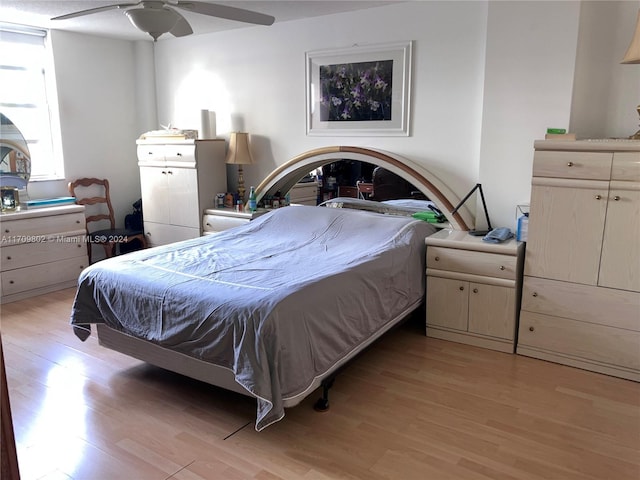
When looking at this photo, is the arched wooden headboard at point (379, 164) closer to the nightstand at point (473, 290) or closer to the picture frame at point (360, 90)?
the picture frame at point (360, 90)

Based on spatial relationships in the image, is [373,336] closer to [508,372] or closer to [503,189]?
[508,372]

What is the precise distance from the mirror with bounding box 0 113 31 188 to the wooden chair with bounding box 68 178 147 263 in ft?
1.52

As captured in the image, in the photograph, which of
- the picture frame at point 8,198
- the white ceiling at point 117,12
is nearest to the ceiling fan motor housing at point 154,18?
the white ceiling at point 117,12

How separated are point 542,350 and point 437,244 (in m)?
0.91

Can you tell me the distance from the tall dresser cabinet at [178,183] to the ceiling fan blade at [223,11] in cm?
172

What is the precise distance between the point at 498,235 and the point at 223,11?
84.4 inches

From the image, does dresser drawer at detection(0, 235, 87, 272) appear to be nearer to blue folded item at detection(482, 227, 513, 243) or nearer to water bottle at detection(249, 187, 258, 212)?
water bottle at detection(249, 187, 258, 212)

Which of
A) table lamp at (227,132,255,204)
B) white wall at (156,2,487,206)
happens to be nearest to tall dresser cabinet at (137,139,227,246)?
table lamp at (227,132,255,204)

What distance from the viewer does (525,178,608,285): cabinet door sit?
280 centimetres

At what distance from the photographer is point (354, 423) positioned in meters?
2.43

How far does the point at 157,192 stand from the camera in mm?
4918

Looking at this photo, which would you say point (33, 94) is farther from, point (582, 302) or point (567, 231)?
point (582, 302)

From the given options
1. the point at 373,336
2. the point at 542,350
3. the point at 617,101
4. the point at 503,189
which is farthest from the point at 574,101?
the point at 373,336

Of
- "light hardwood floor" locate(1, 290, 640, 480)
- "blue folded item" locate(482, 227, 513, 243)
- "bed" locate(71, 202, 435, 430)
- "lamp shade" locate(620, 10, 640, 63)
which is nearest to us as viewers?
"light hardwood floor" locate(1, 290, 640, 480)
